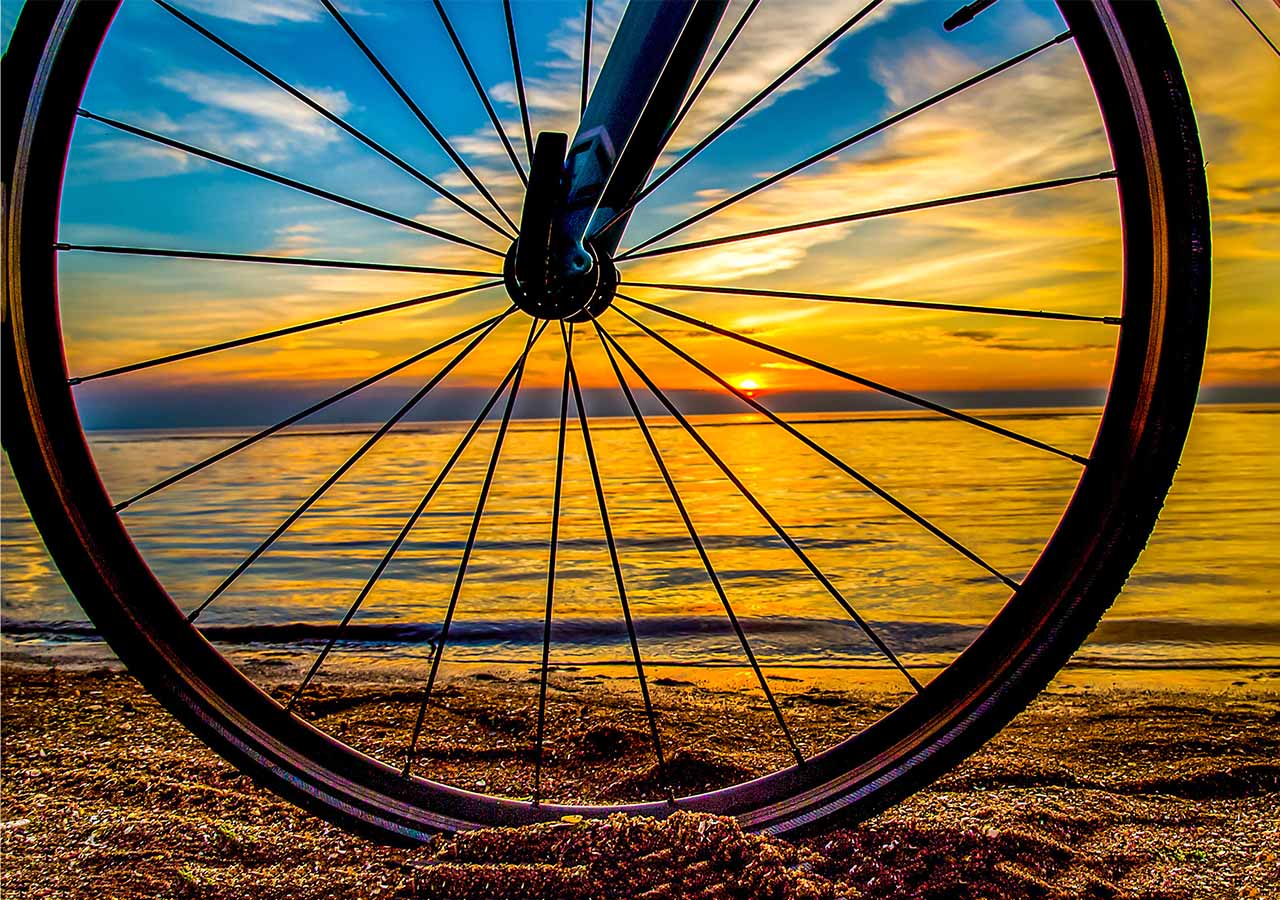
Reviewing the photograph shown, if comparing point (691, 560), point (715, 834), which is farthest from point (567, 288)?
point (691, 560)

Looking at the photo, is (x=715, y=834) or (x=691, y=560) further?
(x=691, y=560)

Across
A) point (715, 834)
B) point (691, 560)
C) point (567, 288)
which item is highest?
point (567, 288)

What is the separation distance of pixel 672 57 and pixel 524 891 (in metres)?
1.35

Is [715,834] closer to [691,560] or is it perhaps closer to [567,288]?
[567,288]

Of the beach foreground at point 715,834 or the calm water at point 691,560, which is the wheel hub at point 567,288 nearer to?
the beach foreground at point 715,834

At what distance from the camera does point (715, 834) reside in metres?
1.62

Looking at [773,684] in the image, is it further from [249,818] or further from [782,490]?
[782,490]

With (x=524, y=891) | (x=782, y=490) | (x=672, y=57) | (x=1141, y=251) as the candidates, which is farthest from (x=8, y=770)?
(x=782, y=490)

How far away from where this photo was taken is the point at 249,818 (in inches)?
79.9

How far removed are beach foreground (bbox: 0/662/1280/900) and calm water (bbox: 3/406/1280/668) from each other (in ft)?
3.63

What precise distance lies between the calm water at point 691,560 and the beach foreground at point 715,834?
1.11m

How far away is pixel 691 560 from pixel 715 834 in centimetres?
354

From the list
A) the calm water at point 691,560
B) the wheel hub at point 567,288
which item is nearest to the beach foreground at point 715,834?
the wheel hub at point 567,288

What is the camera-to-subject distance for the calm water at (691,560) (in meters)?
3.74
